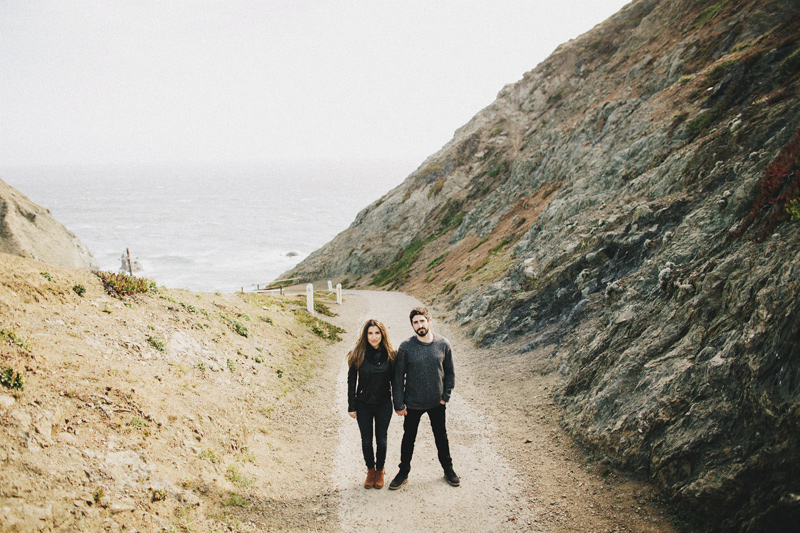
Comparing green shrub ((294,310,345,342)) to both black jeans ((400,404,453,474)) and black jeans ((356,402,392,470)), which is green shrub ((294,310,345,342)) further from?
black jeans ((400,404,453,474))

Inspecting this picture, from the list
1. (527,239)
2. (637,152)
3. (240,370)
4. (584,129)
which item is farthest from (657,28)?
(240,370)

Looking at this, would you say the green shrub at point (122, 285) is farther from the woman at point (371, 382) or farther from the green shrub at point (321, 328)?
the woman at point (371, 382)

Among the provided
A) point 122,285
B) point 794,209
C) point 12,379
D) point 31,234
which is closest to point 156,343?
point 122,285

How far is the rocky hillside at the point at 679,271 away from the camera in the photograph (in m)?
5.16

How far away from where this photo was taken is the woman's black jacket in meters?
6.18

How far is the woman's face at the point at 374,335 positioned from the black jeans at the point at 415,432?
1.14 m

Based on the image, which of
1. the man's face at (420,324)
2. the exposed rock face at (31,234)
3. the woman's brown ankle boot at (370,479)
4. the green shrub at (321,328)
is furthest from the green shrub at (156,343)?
the exposed rock face at (31,234)

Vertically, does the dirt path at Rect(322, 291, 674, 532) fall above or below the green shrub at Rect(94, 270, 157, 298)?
below

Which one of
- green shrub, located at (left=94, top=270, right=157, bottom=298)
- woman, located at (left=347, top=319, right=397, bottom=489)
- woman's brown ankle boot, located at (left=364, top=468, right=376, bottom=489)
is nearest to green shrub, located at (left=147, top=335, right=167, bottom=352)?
green shrub, located at (left=94, top=270, right=157, bottom=298)

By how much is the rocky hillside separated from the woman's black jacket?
3.87m

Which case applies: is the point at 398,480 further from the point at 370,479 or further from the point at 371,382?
the point at 371,382

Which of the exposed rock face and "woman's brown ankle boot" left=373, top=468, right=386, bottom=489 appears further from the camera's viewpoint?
the exposed rock face

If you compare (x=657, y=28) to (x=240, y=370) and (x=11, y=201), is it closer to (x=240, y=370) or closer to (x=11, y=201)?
(x=240, y=370)

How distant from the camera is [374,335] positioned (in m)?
6.19
